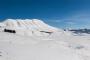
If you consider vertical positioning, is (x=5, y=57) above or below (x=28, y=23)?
below

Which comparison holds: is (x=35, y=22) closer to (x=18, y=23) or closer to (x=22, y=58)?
(x=18, y=23)

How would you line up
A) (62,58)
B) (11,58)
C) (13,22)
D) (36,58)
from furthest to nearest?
1. (13,22)
2. (62,58)
3. (36,58)
4. (11,58)

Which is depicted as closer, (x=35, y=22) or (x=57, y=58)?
(x=57, y=58)

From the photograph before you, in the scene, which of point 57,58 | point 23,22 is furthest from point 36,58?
point 23,22

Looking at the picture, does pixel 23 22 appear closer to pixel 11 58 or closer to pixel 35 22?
pixel 35 22

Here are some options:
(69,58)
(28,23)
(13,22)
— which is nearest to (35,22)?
(28,23)

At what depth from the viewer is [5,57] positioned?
392 inches

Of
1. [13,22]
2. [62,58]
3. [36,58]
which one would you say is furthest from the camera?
[13,22]

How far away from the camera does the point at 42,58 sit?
10.7 m

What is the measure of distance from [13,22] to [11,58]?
8343 centimetres

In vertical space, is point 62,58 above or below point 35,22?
below

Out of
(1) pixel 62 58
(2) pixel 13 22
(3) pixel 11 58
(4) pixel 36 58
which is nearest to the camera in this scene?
(3) pixel 11 58

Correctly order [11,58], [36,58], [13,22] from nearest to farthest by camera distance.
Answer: [11,58] → [36,58] → [13,22]

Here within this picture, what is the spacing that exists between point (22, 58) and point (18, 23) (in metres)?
83.2
